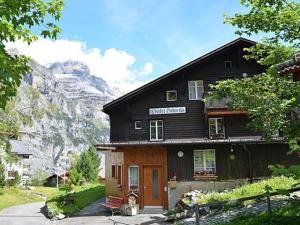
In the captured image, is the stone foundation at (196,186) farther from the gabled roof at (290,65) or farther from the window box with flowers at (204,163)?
the gabled roof at (290,65)

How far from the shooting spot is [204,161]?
26.8 metres

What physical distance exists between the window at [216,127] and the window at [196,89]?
1.90m

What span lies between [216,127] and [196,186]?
4176mm

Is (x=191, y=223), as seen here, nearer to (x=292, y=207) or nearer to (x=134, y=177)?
(x=292, y=207)

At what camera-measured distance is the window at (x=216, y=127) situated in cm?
2709

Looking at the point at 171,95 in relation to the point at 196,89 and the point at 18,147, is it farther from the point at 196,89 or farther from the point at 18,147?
the point at 18,147

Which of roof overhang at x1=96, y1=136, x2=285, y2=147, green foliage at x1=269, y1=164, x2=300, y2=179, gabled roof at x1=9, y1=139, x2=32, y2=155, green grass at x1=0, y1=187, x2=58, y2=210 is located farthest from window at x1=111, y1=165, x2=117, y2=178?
gabled roof at x1=9, y1=139, x2=32, y2=155

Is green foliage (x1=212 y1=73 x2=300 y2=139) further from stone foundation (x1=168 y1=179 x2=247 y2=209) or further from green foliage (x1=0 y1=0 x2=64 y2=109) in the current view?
stone foundation (x1=168 y1=179 x2=247 y2=209)

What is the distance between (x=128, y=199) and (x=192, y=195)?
16.2 ft

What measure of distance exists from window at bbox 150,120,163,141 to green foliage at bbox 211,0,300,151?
12132 mm

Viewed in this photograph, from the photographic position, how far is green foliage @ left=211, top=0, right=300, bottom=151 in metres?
13.4

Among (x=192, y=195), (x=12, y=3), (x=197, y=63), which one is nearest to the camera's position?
(x=12, y=3)

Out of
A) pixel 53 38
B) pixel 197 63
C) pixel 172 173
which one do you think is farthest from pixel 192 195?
pixel 53 38

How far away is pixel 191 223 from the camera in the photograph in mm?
17625
